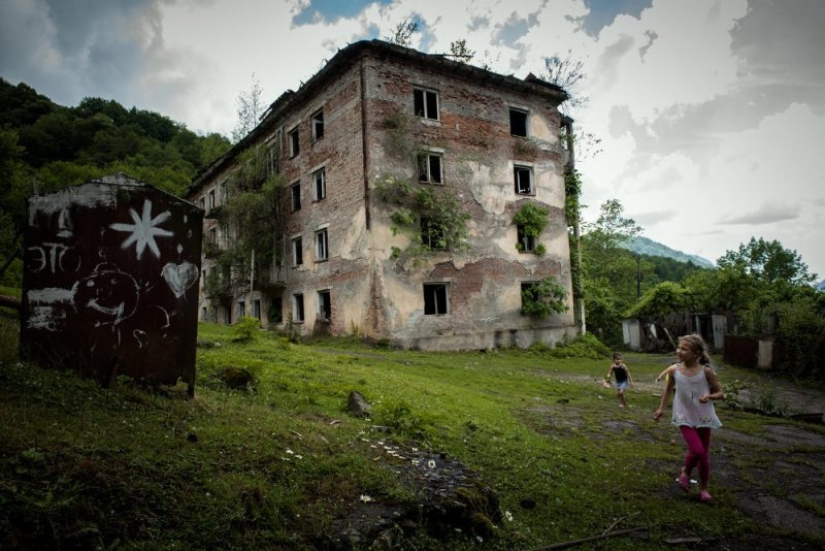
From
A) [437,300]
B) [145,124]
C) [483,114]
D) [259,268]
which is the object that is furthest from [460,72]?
[145,124]

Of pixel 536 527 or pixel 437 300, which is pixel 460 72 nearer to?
pixel 437 300

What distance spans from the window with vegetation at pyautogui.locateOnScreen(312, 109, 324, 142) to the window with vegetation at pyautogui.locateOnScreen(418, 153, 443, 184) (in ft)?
16.3

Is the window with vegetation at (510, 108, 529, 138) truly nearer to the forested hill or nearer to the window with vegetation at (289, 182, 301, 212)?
the window with vegetation at (289, 182, 301, 212)

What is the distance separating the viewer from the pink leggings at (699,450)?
4.60 metres

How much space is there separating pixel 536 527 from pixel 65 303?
15.6ft

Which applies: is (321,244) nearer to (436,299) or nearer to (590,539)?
(436,299)

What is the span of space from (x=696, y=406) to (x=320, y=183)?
17.3m

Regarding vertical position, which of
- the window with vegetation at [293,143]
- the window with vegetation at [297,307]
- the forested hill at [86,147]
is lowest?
the window with vegetation at [297,307]

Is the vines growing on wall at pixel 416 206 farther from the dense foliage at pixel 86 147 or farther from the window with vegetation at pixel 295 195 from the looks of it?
the dense foliage at pixel 86 147

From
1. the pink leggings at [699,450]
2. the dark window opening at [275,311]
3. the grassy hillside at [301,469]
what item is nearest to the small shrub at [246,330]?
the grassy hillside at [301,469]

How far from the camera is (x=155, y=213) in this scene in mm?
4668

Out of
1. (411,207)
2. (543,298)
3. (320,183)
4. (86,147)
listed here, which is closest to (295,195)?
(320,183)

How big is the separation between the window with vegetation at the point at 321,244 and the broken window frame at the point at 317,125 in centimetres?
407

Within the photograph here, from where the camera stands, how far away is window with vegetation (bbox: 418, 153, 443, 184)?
17703mm
